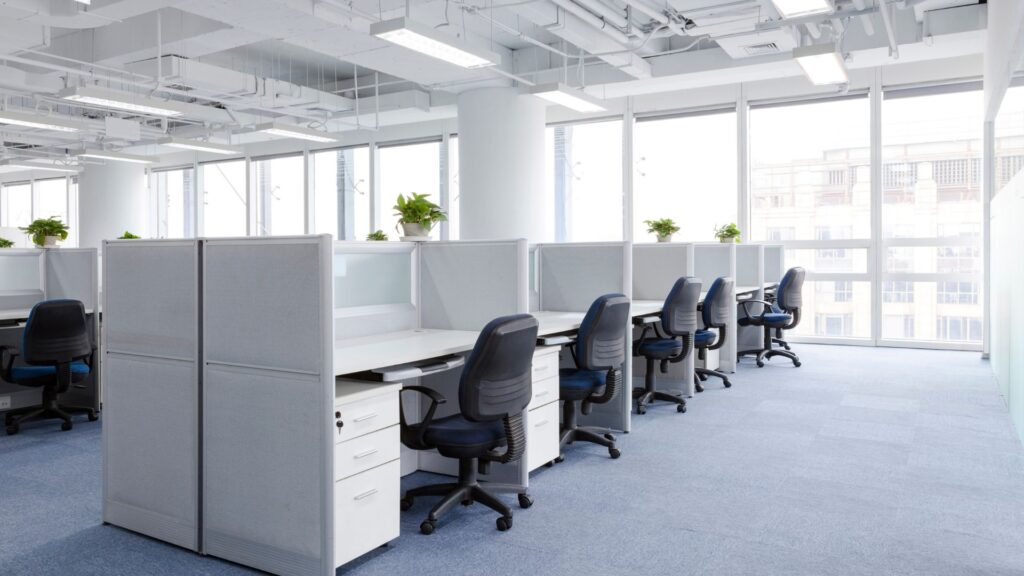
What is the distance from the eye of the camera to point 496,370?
8.25 feet

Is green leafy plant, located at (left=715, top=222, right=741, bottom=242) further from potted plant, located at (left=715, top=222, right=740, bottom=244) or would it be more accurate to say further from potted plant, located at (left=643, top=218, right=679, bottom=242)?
potted plant, located at (left=643, top=218, right=679, bottom=242)

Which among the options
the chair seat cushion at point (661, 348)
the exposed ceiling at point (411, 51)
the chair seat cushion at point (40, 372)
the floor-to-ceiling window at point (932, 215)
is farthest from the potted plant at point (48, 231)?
the floor-to-ceiling window at point (932, 215)

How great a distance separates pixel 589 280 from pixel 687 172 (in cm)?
474

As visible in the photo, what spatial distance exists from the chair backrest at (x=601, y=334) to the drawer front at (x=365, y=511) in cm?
123

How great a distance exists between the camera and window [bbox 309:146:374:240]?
10523 millimetres

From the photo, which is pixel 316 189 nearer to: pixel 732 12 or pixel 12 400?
pixel 12 400

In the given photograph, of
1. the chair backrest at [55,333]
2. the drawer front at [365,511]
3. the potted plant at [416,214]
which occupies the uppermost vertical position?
the potted plant at [416,214]

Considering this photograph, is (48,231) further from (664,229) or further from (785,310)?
(785,310)

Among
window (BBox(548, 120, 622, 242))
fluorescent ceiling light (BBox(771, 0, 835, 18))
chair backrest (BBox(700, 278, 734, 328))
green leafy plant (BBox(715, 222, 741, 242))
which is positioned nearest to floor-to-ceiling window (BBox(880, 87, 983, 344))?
green leafy plant (BBox(715, 222, 741, 242))

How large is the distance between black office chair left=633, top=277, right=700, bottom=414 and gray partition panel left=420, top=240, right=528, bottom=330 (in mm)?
1563

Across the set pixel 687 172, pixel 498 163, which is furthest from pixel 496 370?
pixel 687 172

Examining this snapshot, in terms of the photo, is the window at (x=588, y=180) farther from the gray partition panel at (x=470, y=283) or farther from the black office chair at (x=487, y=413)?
the black office chair at (x=487, y=413)

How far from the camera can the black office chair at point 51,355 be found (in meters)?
4.07

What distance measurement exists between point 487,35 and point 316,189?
4789 mm
